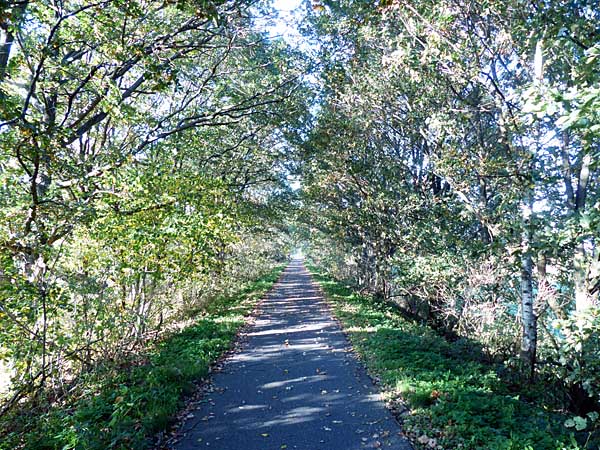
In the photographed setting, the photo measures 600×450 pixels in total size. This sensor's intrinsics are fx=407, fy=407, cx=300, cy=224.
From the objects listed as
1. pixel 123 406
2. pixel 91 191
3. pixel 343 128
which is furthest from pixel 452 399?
pixel 343 128

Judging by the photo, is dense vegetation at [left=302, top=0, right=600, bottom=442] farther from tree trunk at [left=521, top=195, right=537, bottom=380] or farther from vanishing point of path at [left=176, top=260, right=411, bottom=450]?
vanishing point of path at [left=176, top=260, right=411, bottom=450]

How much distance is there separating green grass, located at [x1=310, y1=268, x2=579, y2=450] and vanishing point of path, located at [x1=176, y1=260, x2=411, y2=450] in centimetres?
36

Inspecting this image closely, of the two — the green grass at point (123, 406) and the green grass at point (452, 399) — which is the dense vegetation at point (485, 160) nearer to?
the green grass at point (452, 399)

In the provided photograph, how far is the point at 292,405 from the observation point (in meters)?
6.38

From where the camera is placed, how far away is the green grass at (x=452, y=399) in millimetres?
4781

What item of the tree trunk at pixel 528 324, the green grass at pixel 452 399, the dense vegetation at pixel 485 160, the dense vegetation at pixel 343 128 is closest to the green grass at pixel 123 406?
the dense vegetation at pixel 343 128

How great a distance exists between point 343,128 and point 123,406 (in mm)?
11613

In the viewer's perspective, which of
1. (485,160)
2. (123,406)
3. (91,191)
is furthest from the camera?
(485,160)

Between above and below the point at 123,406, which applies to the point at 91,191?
above

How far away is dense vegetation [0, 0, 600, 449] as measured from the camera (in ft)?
17.8

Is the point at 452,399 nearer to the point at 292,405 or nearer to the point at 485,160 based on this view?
the point at 292,405

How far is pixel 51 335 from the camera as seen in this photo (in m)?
6.24

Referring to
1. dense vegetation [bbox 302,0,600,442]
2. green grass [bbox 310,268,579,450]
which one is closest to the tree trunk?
dense vegetation [bbox 302,0,600,442]

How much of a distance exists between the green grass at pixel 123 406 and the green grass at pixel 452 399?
3.40 m
